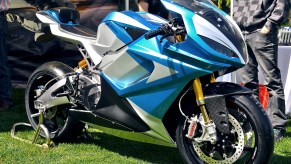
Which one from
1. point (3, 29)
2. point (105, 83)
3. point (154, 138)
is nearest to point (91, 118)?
point (105, 83)

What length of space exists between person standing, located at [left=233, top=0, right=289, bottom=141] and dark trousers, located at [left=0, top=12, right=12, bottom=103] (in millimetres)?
2638

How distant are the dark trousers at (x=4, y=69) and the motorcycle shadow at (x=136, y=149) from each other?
162cm

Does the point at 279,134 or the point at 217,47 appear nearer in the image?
the point at 217,47

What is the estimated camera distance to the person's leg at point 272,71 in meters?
4.53

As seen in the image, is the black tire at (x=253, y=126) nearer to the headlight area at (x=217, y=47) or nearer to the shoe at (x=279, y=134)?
the headlight area at (x=217, y=47)

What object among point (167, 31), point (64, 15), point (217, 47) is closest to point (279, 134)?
point (217, 47)

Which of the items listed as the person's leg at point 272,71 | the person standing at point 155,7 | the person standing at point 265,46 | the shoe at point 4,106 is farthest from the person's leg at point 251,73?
the shoe at point 4,106

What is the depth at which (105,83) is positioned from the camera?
373 centimetres

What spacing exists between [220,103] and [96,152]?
130 centimetres

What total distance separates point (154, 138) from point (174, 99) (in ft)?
1.21

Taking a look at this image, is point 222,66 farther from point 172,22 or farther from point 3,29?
point 3,29

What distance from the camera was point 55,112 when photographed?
4.33 metres

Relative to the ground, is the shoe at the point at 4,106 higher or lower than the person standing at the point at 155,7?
lower

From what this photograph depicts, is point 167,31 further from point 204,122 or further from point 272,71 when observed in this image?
point 272,71
